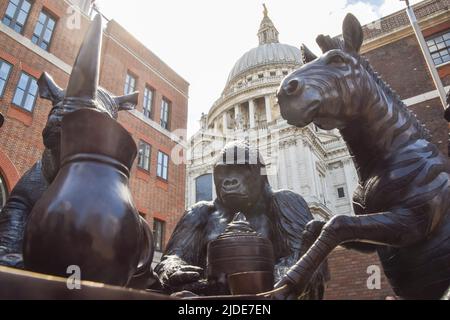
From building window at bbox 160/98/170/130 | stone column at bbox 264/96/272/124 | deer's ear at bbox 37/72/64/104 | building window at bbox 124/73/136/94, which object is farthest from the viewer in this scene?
stone column at bbox 264/96/272/124

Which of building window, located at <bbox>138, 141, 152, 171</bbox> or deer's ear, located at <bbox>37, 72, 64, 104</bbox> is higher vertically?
building window, located at <bbox>138, 141, 152, 171</bbox>

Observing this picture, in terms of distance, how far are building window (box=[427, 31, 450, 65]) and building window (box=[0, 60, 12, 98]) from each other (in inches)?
666

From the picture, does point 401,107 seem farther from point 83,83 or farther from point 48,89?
point 48,89

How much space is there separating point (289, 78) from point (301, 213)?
716mm

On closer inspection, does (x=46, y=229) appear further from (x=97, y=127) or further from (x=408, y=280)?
(x=408, y=280)

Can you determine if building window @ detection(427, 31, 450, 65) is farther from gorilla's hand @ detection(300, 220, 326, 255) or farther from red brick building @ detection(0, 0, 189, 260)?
gorilla's hand @ detection(300, 220, 326, 255)

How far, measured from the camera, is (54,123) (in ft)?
5.44

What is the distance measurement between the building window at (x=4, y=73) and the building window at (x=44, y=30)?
1.74 metres

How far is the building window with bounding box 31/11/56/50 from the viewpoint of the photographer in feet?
41.8

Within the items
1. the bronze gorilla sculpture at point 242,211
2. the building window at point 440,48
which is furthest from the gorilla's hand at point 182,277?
the building window at point 440,48

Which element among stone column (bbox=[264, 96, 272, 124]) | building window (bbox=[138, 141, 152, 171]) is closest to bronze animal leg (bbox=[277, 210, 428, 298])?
building window (bbox=[138, 141, 152, 171])

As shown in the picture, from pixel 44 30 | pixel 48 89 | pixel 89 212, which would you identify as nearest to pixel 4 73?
pixel 44 30

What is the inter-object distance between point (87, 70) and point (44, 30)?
14004 millimetres

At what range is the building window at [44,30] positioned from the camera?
1273 centimetres
